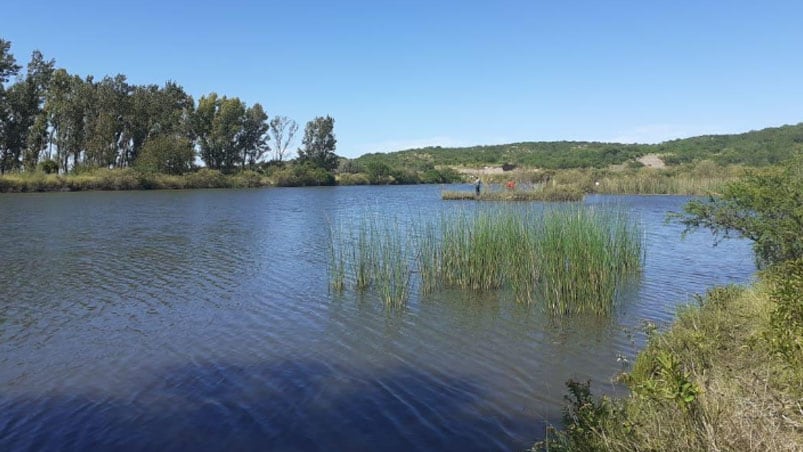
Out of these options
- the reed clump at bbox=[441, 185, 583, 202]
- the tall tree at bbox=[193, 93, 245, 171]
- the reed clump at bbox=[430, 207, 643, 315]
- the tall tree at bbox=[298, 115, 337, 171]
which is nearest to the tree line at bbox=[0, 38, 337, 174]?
the tall tree at bbox=[193, 93, 245, 171]

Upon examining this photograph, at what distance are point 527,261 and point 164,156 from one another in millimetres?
60740

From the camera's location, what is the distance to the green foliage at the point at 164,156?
200ft

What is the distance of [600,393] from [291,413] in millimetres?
3597

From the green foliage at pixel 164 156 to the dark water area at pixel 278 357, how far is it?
4973cm

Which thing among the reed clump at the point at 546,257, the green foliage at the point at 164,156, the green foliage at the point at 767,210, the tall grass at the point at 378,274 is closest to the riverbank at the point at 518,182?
the green foliage at the point at 164,156

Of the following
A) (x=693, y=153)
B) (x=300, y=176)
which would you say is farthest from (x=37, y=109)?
(x=693, y=153)

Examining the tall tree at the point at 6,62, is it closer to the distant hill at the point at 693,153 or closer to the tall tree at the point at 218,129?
the tall tree at the point at 218,129

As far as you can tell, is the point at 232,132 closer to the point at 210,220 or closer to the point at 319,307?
Answer: the point at 210,220

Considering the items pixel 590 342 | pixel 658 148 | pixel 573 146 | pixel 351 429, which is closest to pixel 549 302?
pixel 590 342

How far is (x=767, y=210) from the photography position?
912 cm

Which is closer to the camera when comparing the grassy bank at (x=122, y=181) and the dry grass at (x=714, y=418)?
the dry grass at (x=714, y=418)

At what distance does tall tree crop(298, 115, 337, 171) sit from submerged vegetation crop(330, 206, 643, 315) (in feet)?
270

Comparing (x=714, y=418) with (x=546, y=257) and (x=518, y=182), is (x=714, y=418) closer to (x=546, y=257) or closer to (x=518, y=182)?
(x=546, y=257)

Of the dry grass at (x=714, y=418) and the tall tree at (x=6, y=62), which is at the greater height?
the tall tree at (x=6, y=62)
